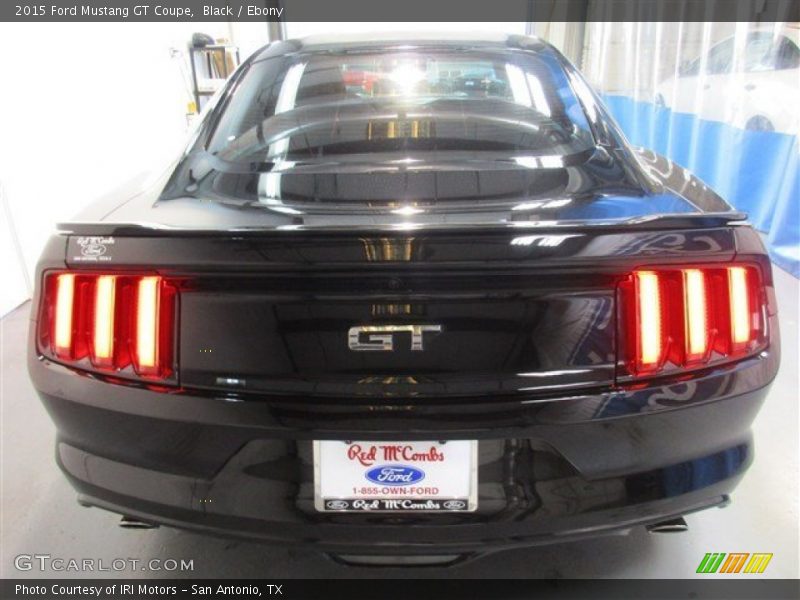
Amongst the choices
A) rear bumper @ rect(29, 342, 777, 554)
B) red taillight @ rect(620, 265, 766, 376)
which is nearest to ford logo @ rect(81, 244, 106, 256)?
rear bumper @ rect(29, 342, 777, 554)

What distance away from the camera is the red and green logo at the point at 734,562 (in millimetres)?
1606

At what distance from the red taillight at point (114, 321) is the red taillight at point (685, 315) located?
33.7 inches

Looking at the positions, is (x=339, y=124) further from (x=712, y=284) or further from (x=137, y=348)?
(x=712, y=284)

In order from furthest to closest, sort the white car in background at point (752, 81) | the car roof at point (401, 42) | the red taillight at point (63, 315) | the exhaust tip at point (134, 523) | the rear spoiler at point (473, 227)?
the white car in background at point (752, 81) → the car roof at point (401, 42) → the exhaust tip at point (134, 523) → the red taillight at point (63, 315) → the rear spoiler at point (473, 227)

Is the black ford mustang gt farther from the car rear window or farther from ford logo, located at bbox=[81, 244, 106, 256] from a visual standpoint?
the car rear window

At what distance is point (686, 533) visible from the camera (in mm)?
1717

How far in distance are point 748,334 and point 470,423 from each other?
0.58 m

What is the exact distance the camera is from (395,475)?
3.70 feet

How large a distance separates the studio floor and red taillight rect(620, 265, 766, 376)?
2.57 feet

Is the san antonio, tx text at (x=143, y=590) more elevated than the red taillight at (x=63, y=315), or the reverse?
the red taillight at (x=63, y=315)

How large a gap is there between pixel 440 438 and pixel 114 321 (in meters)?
0.66

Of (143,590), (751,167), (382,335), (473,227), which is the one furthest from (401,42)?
(751,167)

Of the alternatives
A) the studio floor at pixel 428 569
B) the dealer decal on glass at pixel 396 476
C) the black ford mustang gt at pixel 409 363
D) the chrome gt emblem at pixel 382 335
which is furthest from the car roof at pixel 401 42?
the studio floor at pixel 428 569

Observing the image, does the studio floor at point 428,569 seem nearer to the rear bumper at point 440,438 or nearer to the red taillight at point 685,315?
the rear bumper at point 440,438
